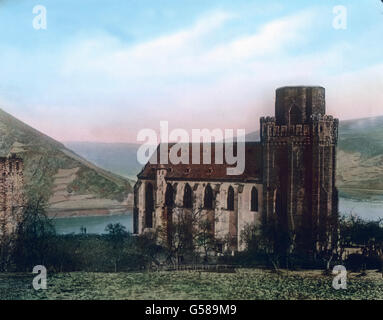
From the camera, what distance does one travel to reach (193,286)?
19484 mm

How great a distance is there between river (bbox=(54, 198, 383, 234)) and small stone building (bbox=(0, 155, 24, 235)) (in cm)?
153

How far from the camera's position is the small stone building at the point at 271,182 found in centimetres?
2244

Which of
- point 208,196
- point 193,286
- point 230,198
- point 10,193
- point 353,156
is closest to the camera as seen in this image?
point 193,286

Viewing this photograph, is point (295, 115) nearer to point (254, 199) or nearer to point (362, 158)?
point (362, 158)

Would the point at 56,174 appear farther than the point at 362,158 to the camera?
Yes

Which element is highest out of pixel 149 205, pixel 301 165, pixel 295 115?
pixel 295 115

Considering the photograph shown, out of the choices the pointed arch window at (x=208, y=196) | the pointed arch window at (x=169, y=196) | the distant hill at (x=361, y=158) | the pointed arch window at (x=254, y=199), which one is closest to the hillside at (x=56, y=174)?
the pointed arch window at (x=169, y=196)

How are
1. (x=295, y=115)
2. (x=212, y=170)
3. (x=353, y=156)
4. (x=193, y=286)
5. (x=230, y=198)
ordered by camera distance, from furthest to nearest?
(x=230, y=198) → (x=212, y=170) → (x=295, y=115) → (x=353, y=156) → (x=193, y=286)

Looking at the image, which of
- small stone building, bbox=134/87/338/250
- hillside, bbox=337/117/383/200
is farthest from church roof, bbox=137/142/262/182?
hillside, bbox=337/117/383/200

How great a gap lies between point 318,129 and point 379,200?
3.85m

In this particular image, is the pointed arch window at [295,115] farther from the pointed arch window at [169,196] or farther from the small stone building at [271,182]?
the pointed arch window at [169,196]

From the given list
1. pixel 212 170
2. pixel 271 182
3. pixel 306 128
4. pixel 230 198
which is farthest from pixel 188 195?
pixel 306 128

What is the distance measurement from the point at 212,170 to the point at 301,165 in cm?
388

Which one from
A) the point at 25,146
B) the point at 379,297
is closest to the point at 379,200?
the point at 379,297
